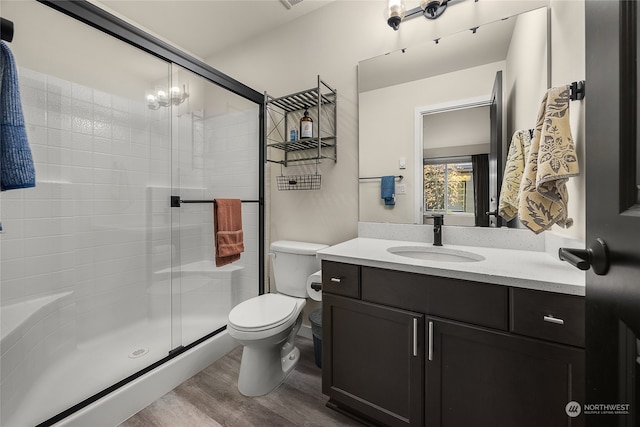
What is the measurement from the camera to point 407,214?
66.3 inches

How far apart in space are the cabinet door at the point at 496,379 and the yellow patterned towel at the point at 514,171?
65 centimetres

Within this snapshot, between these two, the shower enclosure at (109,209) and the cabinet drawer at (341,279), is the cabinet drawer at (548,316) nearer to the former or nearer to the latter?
the cabinet drawer at (341,279)

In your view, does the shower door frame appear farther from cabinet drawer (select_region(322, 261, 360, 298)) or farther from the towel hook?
the towel hook

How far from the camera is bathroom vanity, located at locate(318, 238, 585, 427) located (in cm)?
86

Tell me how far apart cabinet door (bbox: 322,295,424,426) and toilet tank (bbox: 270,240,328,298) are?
520 millimetres

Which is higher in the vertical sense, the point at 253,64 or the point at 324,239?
the point at 253,64

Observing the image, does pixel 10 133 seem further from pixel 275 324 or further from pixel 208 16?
pixel 208 16

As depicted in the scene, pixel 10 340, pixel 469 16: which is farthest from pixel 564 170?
pixel 10 340

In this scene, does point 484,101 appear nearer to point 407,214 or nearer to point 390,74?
point 390,74

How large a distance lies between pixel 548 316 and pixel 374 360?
701 millimetres

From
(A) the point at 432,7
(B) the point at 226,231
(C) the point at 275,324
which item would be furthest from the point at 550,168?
(B) the point at 226,231

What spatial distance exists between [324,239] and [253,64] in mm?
1718

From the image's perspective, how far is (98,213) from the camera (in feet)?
5.51

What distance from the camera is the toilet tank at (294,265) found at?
6.06 ft
